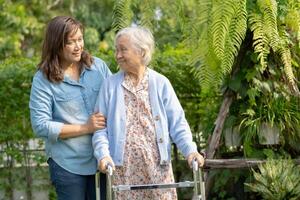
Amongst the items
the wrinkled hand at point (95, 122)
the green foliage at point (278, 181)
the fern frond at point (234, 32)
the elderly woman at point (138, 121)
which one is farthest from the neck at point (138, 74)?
the green foliage at point (278, 181)

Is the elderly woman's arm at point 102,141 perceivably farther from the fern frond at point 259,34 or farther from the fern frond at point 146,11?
the fern frond at point 259,34

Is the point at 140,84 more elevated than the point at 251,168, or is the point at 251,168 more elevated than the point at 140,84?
the point at 140,84

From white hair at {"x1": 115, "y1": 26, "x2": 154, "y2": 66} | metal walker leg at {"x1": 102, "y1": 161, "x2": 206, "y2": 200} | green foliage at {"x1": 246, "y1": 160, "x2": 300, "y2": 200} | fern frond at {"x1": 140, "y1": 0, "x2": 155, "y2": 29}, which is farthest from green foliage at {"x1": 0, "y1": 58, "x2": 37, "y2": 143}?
metal walker leg at {"x1": 102, "y1": 161, "x2": 206, "y2": 200}

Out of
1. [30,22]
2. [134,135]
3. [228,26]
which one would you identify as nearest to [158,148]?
[134,135]

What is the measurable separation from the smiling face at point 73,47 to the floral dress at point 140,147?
0.83ft

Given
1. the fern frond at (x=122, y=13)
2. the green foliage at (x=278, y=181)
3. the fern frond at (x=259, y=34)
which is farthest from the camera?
the green foliage at (x=278, y=181)

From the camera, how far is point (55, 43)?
11.6 feet

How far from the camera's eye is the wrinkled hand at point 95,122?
348 centimetres

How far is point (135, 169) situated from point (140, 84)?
15.5 inches

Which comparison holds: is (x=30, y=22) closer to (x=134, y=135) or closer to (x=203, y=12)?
(x=203, y=12)

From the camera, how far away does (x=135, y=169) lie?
3.54 m

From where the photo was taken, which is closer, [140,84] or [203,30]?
[140,84]

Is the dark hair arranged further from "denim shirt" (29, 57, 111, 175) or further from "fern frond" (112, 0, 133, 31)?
"fern frond" (112, 0, 133, 31)

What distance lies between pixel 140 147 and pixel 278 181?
6.54ft
